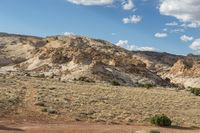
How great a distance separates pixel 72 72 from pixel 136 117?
6131cm

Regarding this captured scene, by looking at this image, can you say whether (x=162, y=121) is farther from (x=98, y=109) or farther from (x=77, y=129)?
(x=98, y=109)

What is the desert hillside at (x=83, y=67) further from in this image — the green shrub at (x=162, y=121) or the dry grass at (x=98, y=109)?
the green shrub at (x=162, y=121)

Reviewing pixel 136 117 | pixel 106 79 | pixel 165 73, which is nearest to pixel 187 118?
pixel 136 117

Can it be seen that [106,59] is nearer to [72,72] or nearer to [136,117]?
[72,72]

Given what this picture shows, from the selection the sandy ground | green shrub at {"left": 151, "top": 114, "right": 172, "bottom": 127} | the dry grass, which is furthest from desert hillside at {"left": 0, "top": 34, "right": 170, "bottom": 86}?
the sandy ground

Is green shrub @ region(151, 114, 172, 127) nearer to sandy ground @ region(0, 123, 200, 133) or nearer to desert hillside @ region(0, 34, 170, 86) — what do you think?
sandy ground @ region(0, 123, 200, 133)

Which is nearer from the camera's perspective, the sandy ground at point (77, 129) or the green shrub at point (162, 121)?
the sandy ground at point (77, 129)

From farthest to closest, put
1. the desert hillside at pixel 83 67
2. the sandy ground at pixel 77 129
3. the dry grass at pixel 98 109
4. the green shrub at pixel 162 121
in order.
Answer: the desert hillside at pixel 83 67, the dry grass at pixel 98 109, the green shrub at pixel 162 121, the sandy ground at pixel 77 129

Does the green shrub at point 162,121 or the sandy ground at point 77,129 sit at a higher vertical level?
the green shrub at point 162,121

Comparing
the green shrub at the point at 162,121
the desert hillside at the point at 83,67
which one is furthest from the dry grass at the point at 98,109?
the desert hillside at the point at 83,67

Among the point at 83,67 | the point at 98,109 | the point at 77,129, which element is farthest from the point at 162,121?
the point at 83,67

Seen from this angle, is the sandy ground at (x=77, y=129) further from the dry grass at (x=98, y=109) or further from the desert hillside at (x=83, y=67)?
the desert hillside at (x=83, y=67)

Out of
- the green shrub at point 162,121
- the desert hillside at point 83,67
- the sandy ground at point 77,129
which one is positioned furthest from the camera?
the desert hillside at point 83,67

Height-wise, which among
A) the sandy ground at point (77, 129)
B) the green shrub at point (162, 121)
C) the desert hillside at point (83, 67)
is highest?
the desert hillside at point (83, 67)
